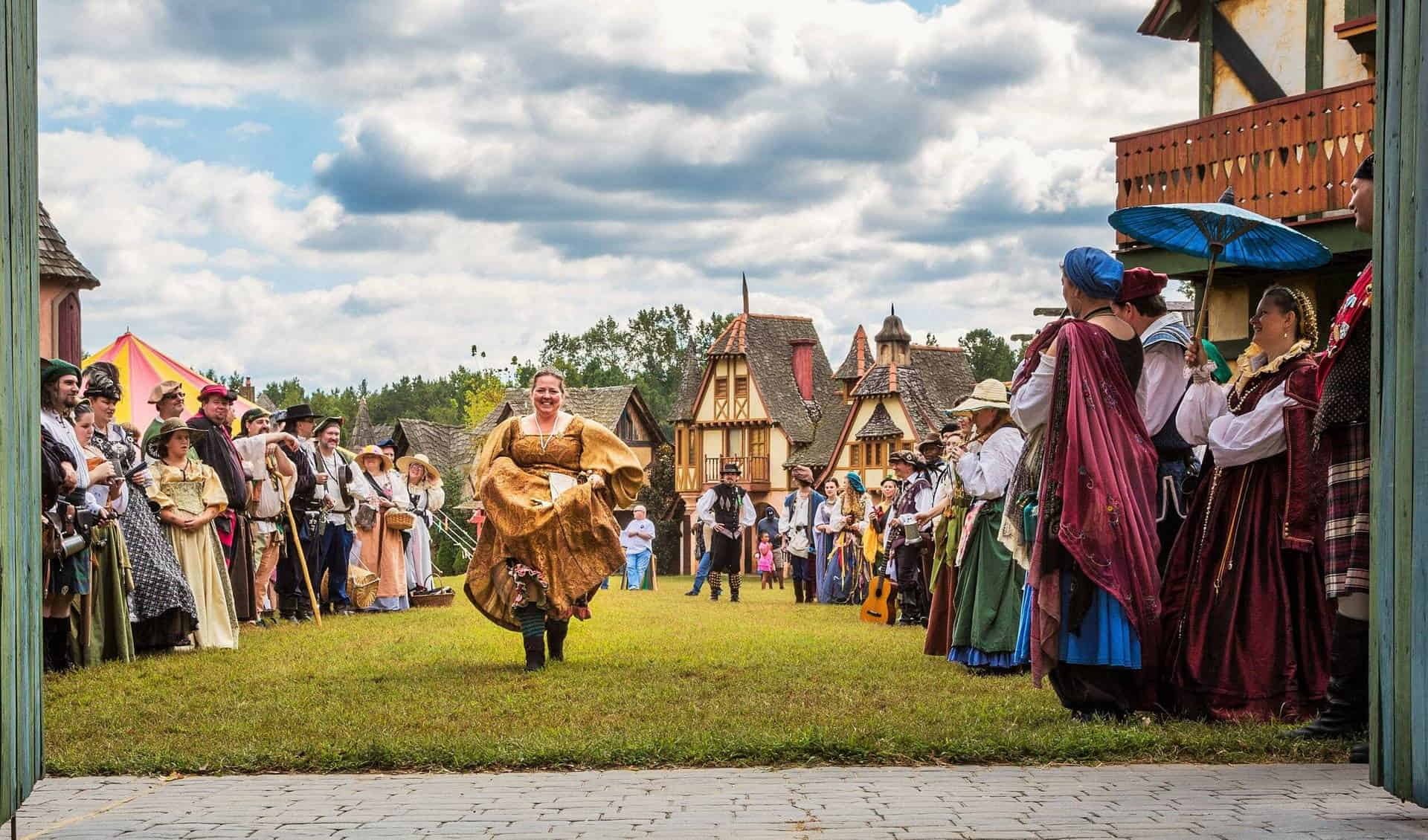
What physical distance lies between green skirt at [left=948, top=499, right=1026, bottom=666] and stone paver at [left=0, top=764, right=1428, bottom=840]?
13.3 feet

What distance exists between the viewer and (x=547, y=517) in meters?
10.5

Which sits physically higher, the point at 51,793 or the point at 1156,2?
the point at 1156,2

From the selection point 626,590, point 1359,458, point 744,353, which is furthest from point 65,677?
point 744,353

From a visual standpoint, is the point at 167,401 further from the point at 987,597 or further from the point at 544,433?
the point at 987,597

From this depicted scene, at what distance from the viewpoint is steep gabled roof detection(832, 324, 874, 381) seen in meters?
59.6

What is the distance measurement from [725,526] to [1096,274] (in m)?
17.2

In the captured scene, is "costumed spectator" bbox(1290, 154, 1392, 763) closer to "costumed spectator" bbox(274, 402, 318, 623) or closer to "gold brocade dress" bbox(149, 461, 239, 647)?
"gold brocade dress" bbox(149, 461, 239, 647)

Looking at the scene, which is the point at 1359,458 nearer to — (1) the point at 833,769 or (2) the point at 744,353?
(1) the point at 833,769

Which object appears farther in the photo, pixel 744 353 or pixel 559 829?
pixel 744 353

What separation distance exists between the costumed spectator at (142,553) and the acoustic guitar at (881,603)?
7.15 meters

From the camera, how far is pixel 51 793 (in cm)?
575

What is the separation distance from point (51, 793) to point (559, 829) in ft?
6.79

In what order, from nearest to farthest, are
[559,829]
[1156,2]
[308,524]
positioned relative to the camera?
1. [559,829]
2. [308,524]
3. [1156,2]

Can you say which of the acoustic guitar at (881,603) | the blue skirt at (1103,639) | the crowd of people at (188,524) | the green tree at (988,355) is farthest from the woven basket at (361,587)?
the green tree at (988,355)
